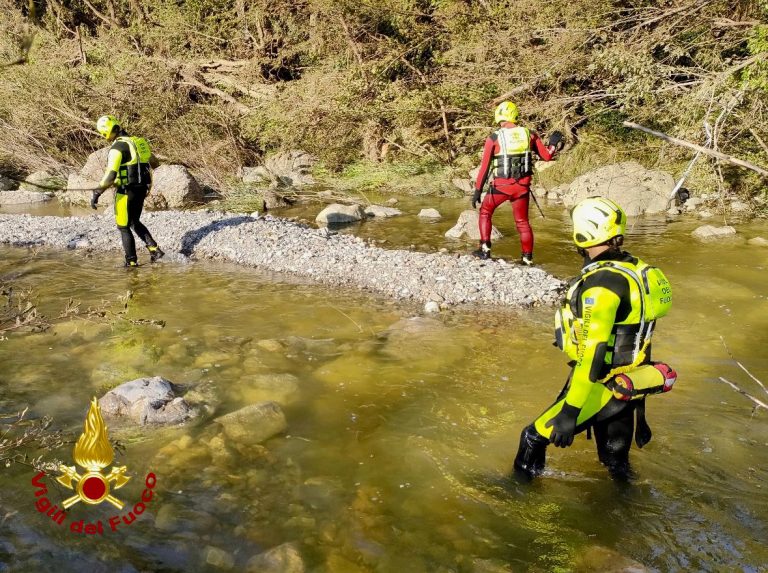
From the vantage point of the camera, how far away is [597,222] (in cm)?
356

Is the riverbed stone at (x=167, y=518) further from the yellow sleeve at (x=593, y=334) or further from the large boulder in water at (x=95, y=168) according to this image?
the large boulder in water at (x=95, y=168)

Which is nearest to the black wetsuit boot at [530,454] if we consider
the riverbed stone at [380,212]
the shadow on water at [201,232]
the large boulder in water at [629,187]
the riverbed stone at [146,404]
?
the riverbed stone at [146,404]

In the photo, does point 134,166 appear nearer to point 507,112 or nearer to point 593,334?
point 507,112

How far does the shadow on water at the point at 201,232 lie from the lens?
11130mm

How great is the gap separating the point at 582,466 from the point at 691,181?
11.7 m

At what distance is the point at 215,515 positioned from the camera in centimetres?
392

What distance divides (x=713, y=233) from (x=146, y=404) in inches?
415

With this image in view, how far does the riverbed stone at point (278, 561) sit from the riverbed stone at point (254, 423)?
1.32m

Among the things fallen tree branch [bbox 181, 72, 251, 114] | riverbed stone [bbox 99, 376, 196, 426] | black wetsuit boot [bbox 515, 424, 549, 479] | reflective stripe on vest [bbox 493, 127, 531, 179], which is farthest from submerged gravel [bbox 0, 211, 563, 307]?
fallen tree branch [bbox 181, 72, 251, 114]

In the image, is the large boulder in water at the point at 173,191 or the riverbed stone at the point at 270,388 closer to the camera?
the riverbed stone at the point at 270,388

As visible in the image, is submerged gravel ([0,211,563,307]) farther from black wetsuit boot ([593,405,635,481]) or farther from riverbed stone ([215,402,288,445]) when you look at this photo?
black wetsuit boot ([593,405,635,481])

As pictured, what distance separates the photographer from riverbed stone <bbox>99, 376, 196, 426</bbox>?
4996 millimetres

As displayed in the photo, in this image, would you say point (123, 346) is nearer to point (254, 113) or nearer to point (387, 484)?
point (387, 484)

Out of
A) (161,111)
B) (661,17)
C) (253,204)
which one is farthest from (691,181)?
(161,111)
